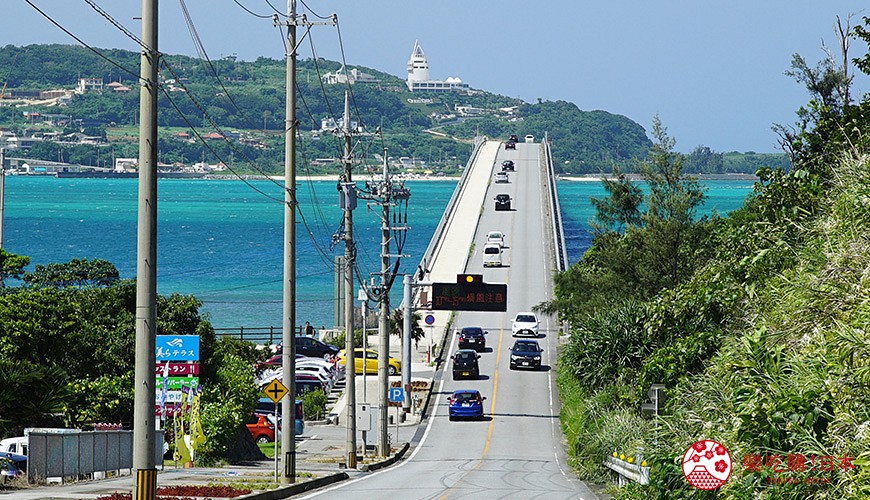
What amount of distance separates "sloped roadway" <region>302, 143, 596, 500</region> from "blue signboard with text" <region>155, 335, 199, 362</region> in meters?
5.75

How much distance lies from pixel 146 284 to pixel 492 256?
75277 mm

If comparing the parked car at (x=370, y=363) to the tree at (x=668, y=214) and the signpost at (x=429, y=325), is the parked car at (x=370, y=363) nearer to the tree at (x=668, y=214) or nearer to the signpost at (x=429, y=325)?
the signpost at (x=429, y=325)

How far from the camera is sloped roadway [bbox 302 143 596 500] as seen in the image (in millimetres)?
29109

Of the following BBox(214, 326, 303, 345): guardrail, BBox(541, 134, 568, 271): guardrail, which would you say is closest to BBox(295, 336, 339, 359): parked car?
BBox(214, 326, 303, 345): guardrail

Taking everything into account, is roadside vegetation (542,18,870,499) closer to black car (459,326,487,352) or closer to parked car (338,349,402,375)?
parked car (338,349,402,375)

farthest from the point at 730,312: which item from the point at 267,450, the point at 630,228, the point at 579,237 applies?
the point at 579,237

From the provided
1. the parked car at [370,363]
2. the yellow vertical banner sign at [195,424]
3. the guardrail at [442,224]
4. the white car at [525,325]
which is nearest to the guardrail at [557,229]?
the guardrail at [442,224]

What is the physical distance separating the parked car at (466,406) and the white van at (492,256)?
37.8 metres

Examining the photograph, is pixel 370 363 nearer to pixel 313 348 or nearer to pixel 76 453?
pixel 313 348

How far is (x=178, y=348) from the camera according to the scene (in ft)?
112

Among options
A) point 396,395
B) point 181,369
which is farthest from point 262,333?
point 181,369

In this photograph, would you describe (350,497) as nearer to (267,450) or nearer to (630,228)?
(267,450)

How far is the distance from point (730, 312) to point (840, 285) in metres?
10.5

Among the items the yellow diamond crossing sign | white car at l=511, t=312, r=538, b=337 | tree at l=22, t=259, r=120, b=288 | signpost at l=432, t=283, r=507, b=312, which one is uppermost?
tree at l=22, t=259, r=120, b=288
